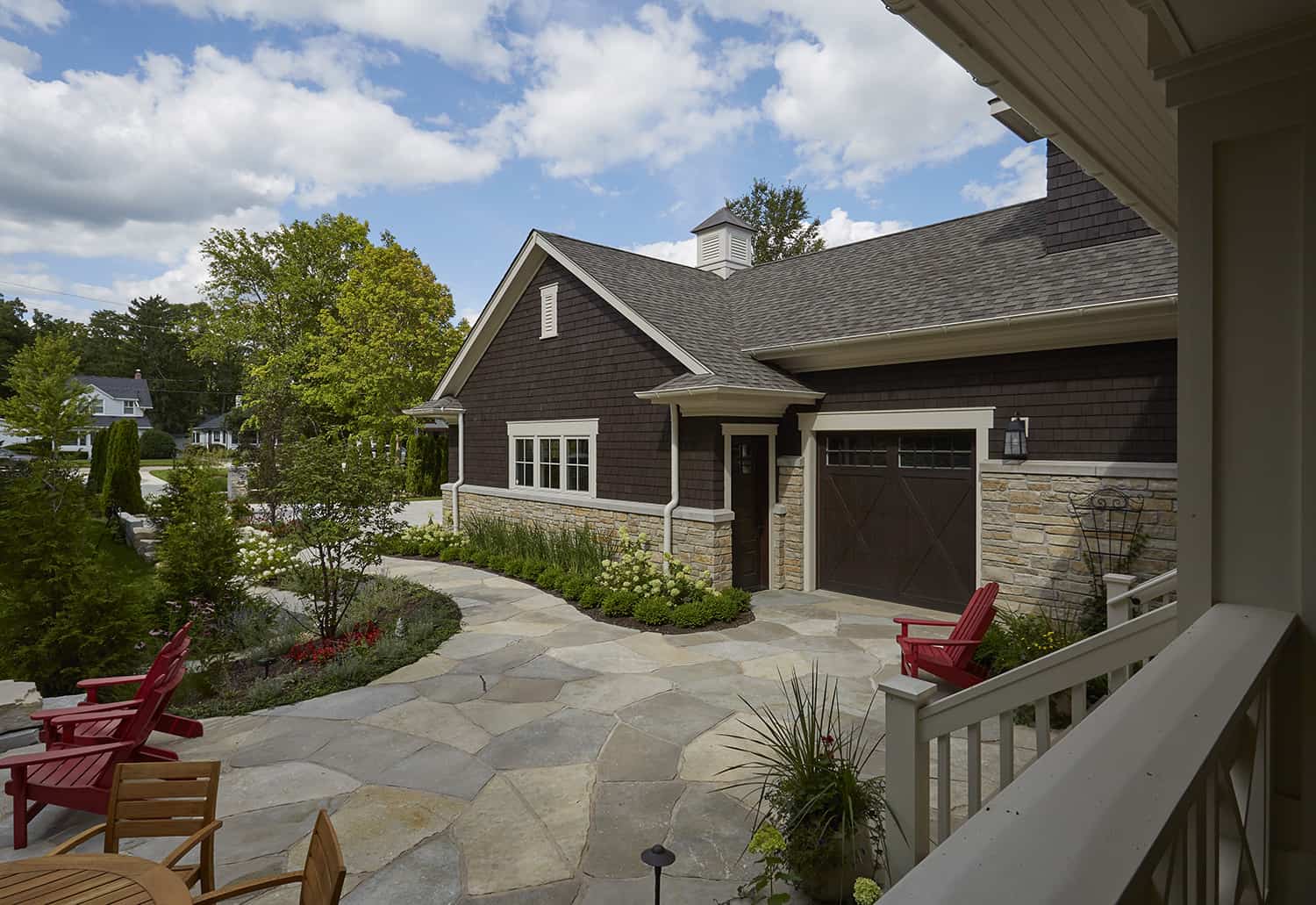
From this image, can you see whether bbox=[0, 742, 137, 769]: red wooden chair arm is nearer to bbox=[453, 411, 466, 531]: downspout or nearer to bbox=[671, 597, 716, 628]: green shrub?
bbox=[671, 597, 716, 628]: green shrub

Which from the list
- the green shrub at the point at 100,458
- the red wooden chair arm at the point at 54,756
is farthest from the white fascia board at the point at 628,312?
the green shrub at the point at 100,458

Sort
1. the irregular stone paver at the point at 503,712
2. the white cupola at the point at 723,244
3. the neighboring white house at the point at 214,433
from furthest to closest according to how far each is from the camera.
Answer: the neighboring white house at the point at 214,433 → the white cupola at the point at 723,244 → the irregular stone paver at the point at 503,712

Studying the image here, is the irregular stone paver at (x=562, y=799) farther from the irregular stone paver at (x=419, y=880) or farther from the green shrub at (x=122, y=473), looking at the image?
the green shrub at (x=122, y=473)

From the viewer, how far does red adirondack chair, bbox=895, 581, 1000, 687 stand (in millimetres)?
5426

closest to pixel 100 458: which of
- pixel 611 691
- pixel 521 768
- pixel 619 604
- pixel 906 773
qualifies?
pixel 619 604

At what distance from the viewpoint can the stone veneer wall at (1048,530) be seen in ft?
22.4

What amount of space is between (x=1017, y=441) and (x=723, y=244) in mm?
9225

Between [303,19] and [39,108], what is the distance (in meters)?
12.4

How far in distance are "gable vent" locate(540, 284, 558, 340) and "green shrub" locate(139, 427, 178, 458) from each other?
4540 centimetres

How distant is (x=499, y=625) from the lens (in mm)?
8273

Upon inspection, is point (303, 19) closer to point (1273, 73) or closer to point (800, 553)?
point (800, 553)

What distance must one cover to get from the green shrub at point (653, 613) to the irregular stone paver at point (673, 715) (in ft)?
7.68

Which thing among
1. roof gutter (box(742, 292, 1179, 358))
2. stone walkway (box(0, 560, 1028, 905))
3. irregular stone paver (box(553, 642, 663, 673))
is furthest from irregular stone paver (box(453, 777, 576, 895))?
roof gutter (box(742, 292, 1179, 358))

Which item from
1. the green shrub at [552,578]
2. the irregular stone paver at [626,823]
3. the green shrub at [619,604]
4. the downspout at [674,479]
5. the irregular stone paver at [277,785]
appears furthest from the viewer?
the green shrub at [552,578]
